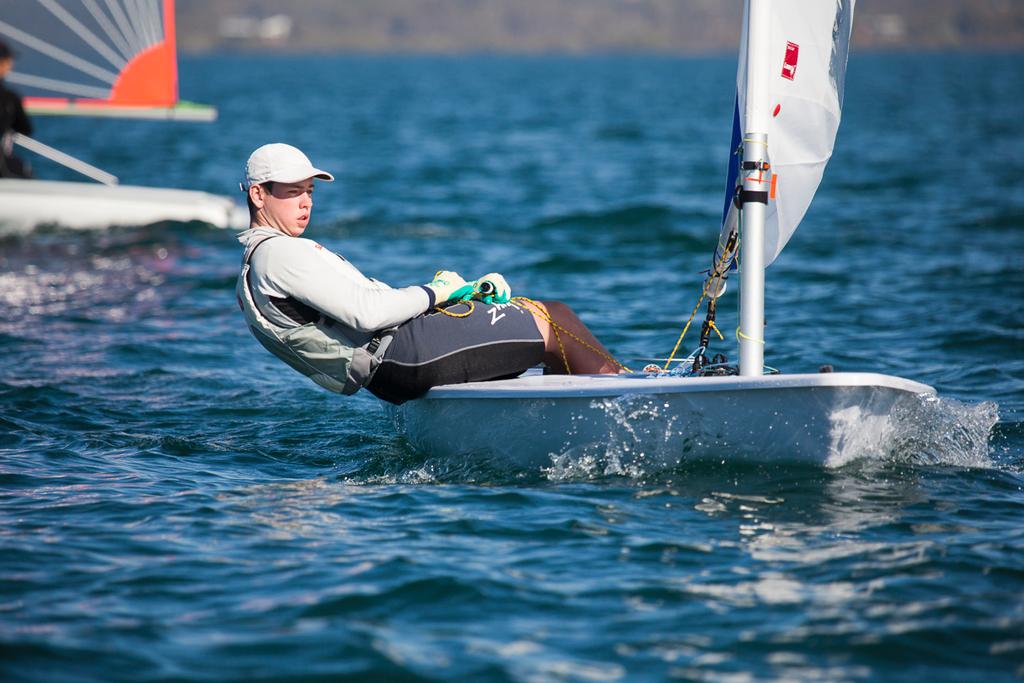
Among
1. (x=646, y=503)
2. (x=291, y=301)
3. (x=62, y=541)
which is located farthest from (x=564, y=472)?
(x=62, y=541)

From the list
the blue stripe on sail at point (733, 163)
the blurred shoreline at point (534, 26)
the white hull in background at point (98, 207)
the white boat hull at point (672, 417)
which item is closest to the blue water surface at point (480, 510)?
the white boat hull at point (672, 417)

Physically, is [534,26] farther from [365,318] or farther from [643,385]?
[643,385]

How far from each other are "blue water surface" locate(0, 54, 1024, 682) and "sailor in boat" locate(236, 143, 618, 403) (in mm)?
489

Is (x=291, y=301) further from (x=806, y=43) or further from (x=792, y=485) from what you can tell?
(x=806, y=43)

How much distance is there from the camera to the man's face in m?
4.73

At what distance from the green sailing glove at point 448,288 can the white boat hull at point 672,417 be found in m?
0.39

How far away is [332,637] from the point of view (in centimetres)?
347

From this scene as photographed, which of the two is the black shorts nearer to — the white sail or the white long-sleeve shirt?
the white long-sleeve shirt

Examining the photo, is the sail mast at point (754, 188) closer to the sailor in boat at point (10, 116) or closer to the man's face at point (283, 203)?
the man's face at point (283, 203)

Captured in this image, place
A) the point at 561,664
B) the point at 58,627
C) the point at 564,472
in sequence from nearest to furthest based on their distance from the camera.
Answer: the point at 561,664 < the point at 58,627 < the point at 564,472

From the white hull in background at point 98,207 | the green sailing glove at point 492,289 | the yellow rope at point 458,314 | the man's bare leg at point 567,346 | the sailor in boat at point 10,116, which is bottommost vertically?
the man's bare leg at point 567,346

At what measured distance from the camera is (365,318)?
15.2ft

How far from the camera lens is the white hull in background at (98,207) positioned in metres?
11.7

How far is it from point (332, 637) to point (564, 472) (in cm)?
164
